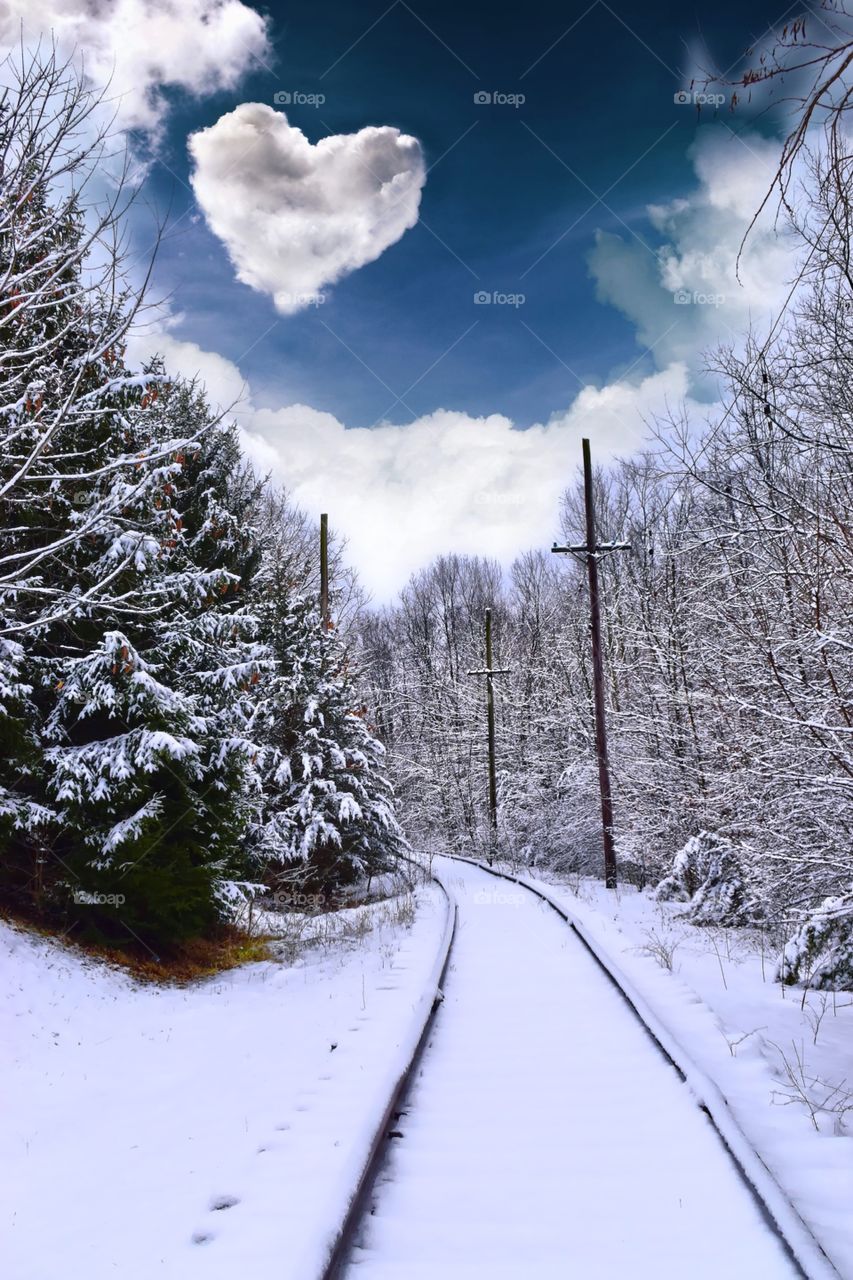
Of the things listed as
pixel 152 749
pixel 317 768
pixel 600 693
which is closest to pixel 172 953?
pixel 152 749

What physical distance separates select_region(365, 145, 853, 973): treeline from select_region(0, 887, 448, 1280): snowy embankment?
374 centimetres

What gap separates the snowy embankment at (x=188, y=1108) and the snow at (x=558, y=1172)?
11.4 inches

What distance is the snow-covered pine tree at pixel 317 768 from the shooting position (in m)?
15.1

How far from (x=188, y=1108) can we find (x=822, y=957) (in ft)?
19.0

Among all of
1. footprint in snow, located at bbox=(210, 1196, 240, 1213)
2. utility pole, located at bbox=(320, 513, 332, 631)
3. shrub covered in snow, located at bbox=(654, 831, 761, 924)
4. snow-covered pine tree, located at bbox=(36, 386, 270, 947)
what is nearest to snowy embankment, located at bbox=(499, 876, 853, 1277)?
shrub covered in snow, located at bbox=(654, 831, 761, 924)

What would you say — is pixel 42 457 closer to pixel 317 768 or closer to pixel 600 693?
pixel 317 768

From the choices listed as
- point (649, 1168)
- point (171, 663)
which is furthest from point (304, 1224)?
point (171, 663)

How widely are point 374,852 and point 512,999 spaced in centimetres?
1078

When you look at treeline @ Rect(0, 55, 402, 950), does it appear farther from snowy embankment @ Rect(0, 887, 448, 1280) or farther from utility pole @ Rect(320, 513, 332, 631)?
utility pole @ Rect(320, 513, 332, 631)

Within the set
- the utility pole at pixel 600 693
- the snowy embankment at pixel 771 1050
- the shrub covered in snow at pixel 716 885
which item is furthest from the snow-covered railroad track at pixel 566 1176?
the utility pole at pixel 600 693

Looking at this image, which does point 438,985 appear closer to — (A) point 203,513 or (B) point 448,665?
(A) point 203,513

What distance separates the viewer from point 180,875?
875 centimetres

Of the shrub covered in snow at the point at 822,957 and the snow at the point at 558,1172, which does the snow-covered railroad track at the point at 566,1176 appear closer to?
the snow at the point at 558,1172

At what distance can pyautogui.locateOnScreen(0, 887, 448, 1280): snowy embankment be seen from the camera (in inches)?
114
